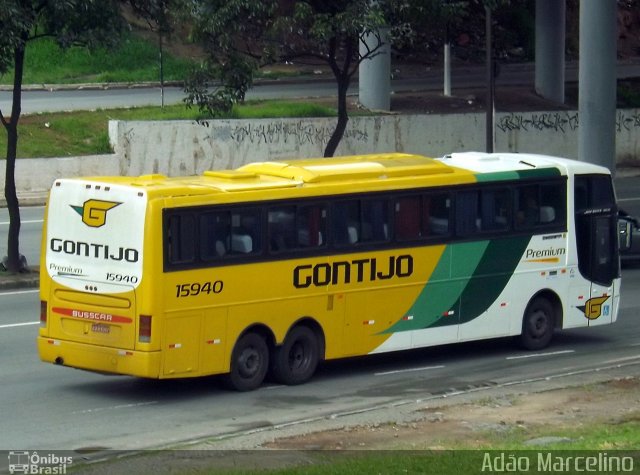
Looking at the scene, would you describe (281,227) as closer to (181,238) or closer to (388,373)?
(181,238)

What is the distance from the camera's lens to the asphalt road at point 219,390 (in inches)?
513

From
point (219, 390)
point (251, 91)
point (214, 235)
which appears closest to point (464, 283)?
point (219, 390)

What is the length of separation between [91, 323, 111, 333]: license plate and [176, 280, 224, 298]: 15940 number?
879mm

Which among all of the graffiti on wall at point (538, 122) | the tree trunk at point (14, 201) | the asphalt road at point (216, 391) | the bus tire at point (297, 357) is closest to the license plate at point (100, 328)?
the asphalt road at point (216, 391)

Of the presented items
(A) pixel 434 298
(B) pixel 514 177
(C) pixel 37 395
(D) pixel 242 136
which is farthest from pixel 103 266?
(D) pixel 242 136

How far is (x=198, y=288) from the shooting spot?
14461mm

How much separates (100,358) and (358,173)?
4.10 m

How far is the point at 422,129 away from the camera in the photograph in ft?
130

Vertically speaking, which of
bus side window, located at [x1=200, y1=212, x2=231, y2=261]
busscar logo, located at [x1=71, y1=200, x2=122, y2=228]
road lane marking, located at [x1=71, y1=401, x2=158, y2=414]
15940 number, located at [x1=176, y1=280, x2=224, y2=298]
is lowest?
road lane marking, located at [x1=71, y1=401, x2=158, y2=414]

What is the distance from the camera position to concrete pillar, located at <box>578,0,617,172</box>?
2822 centimetres

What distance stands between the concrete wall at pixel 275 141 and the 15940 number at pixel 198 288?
64.2 ft

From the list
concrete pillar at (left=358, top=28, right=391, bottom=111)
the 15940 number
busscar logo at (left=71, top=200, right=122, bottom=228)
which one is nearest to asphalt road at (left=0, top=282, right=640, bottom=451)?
the 15940 number

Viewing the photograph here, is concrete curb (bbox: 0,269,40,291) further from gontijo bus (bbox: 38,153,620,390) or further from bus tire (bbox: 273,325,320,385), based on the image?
bus tire (bbox: 273,325,320,385)

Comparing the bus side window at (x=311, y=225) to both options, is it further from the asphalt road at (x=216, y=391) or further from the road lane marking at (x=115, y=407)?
the road lane marking at (x=115, y=407)
